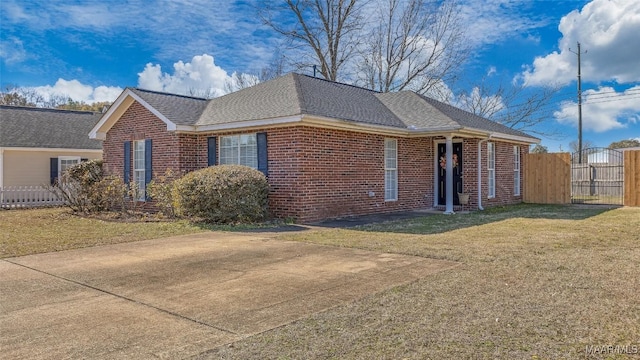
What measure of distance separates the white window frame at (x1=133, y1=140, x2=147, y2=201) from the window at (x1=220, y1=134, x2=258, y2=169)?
334 cm

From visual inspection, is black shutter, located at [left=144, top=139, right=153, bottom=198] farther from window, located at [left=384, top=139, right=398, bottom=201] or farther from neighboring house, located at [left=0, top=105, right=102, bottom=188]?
neighboring house, located at [left=0, top=105, right=102, bottom=188]

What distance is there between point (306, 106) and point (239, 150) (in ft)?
8.51

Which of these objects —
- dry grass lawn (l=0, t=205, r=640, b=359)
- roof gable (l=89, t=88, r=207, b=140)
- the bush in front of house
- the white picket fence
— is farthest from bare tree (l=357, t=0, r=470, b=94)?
dry grass lawn (l=0, t=205, r=640, b=359)

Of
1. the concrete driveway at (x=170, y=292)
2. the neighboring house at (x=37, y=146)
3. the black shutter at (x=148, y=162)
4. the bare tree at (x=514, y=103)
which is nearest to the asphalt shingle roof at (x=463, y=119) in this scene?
the concrete driveway at (x=170, y=292)

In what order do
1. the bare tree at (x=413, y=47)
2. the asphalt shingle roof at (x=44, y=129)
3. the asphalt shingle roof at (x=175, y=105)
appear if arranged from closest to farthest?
the asphalt shingle roof at (x=175, y=105)
the asphalt shingle roof at (x=44, y=129)
the bare tree at (x=413, y=47)

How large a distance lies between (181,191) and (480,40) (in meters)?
20.8

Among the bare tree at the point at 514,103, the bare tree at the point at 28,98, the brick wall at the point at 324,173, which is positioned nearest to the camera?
the brick wall at the point at 324,173

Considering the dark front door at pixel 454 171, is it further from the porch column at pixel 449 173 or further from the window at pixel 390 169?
the window at pixel 390 169

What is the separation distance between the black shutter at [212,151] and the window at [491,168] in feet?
30.3

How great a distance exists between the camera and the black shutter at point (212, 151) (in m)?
14.1

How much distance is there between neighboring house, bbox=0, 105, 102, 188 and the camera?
20141 mm

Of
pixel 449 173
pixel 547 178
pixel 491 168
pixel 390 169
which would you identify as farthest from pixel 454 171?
pixel 547 178

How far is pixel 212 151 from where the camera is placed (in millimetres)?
14188

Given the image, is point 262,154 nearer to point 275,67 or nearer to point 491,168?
point 491,168
